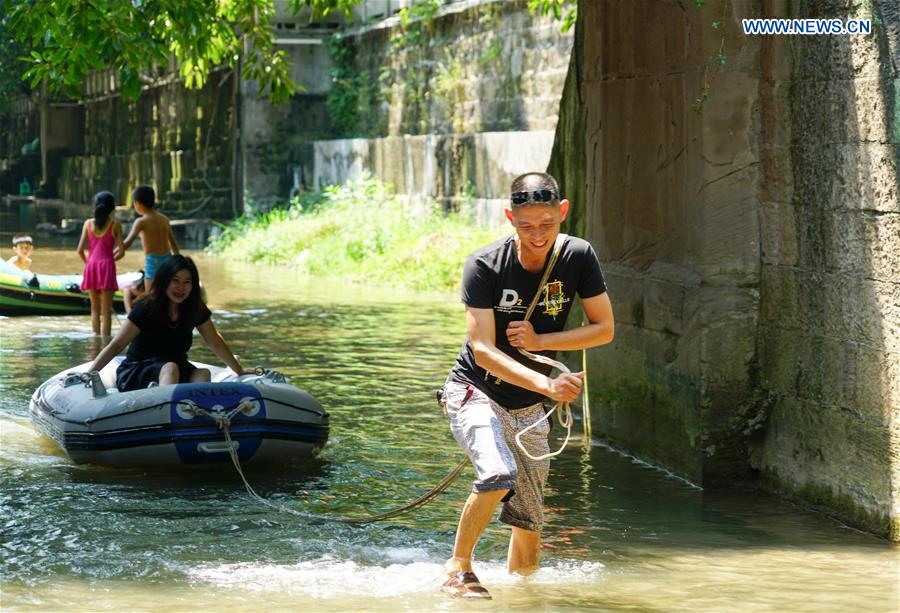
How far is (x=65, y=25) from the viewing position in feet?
38.7

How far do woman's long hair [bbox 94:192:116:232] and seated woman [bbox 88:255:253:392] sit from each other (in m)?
5.81

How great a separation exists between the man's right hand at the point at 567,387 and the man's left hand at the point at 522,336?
0.30m

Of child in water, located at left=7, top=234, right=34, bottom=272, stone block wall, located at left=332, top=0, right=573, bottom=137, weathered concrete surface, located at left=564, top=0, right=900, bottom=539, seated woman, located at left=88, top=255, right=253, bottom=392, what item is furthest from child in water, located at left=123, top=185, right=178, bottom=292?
stone block wall, located at left=332, top=0, right=573, bottom=137

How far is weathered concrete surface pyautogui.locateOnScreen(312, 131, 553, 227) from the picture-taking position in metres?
20.6

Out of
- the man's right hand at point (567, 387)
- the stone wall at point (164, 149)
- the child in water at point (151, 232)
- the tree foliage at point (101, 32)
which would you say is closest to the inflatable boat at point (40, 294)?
the child in water at point (151, 232)

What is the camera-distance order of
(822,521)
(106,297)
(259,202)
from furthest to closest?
(259,202) < (106,297) < (822,521)

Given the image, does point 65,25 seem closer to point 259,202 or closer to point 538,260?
point 538,260

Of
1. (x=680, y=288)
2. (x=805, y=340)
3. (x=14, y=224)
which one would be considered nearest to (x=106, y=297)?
(x=680, y=288)

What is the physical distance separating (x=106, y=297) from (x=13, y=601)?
9.37 m

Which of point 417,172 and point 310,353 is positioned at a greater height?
point 417,172

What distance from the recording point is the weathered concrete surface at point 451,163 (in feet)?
67.7

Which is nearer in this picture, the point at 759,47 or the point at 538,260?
A: the point at 538,260

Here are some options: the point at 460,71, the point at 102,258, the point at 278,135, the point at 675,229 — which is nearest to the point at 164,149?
the point at 278,135

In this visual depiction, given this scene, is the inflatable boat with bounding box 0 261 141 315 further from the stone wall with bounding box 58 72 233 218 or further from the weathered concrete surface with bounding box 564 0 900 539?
the stone wall with bounding box 58 72 233 218
